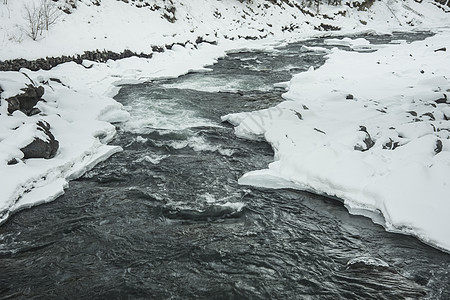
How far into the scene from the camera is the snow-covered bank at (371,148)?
4.49m

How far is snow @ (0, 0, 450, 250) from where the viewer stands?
4.86m

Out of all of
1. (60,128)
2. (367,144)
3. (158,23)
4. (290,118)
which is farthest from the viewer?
(158,23)

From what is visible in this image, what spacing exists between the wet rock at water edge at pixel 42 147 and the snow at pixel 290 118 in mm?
127

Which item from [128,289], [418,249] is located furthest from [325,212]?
[128,289]

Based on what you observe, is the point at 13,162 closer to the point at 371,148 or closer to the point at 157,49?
the point at 371,148

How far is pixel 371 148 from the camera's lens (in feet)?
19.6

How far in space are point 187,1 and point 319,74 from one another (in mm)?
13774

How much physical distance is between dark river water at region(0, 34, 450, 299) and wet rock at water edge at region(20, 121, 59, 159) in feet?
2.90

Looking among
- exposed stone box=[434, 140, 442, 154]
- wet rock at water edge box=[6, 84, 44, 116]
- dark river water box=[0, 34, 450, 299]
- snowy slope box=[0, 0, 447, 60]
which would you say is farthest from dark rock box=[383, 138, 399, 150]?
snowy slope box=[0, 0, 447, 60]

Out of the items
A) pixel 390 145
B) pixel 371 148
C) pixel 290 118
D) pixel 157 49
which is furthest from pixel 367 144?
pixel 157 49

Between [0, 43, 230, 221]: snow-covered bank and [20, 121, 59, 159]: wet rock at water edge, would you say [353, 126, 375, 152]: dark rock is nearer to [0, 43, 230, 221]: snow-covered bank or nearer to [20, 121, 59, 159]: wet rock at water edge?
[0, 43, 230, 221]: snow-covered bank

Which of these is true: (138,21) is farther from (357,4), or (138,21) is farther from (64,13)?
(357,4)

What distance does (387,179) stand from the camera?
4930 millimetres

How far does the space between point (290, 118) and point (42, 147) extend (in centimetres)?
518
